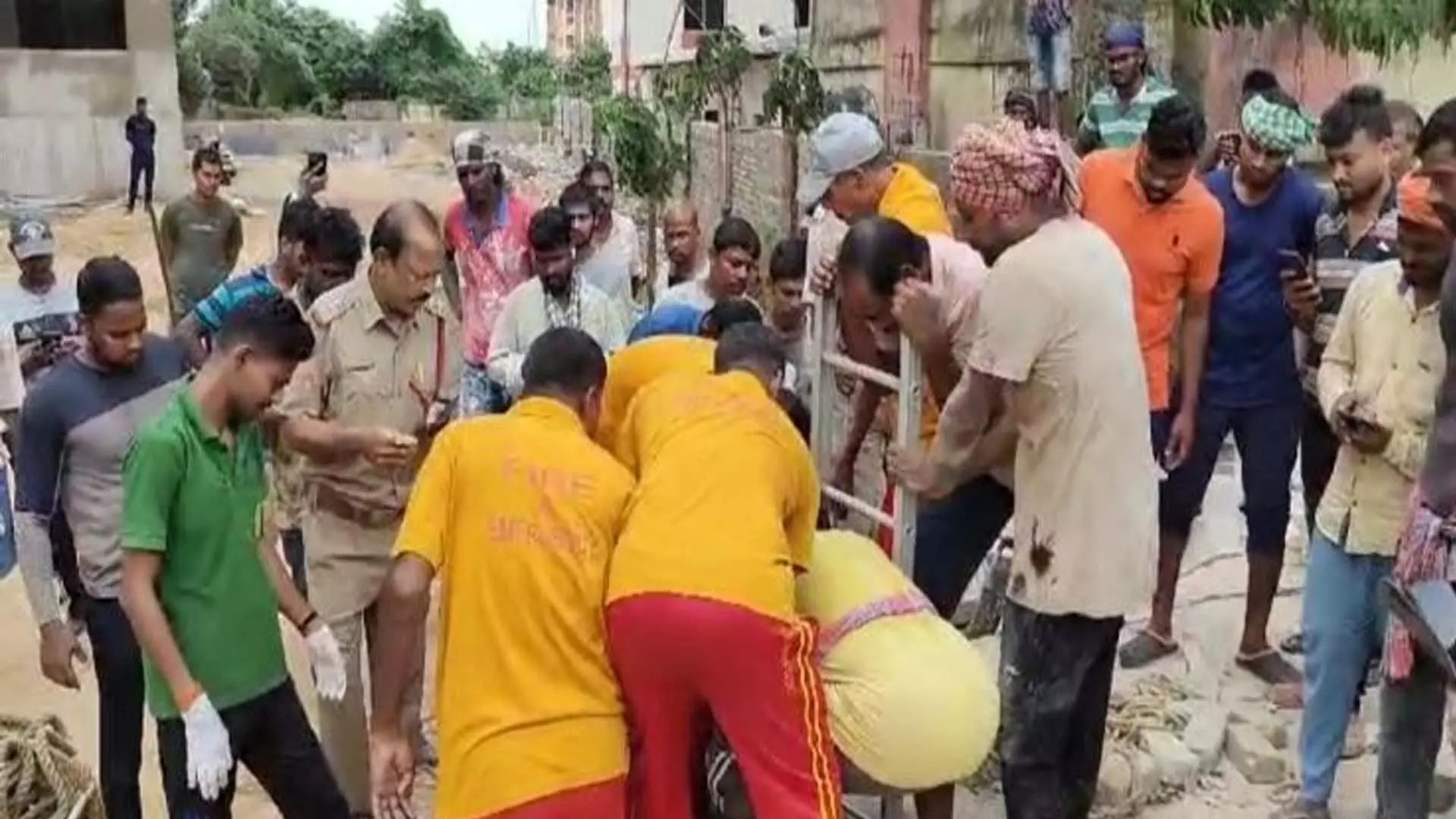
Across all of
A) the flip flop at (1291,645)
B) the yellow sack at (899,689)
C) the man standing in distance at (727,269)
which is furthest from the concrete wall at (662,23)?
the yellow sack at (899,689)

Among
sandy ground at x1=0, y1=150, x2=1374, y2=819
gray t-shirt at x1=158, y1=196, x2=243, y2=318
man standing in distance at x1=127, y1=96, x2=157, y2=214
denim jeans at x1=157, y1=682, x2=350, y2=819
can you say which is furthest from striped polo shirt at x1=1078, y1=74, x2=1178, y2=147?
man standing in distance at x1=127, y1=96, x2=157, y2=214

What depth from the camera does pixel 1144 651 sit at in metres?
5.04

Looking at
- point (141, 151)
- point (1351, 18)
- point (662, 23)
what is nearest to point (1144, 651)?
point (1351, 18)

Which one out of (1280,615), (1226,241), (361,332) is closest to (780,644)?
(361,332)

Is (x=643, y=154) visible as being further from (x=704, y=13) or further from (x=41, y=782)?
(x=704, y=13)

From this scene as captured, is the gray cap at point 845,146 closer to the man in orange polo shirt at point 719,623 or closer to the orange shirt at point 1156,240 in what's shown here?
the orange shirt at point 1156,240

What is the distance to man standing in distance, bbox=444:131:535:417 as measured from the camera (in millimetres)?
5828

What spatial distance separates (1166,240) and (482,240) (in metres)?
2.49

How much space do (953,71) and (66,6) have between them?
15352mm

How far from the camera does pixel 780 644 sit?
9.57 ft

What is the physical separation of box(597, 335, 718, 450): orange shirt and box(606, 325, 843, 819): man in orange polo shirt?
51 cm

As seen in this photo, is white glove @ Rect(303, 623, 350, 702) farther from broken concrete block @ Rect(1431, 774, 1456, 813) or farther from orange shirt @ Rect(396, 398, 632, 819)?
broken concrete block @ Rect(1431, 774, 1456, 813)

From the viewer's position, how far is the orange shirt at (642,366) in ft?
12.1

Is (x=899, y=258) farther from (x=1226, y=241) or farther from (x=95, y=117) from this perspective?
(x=95, y=117)
